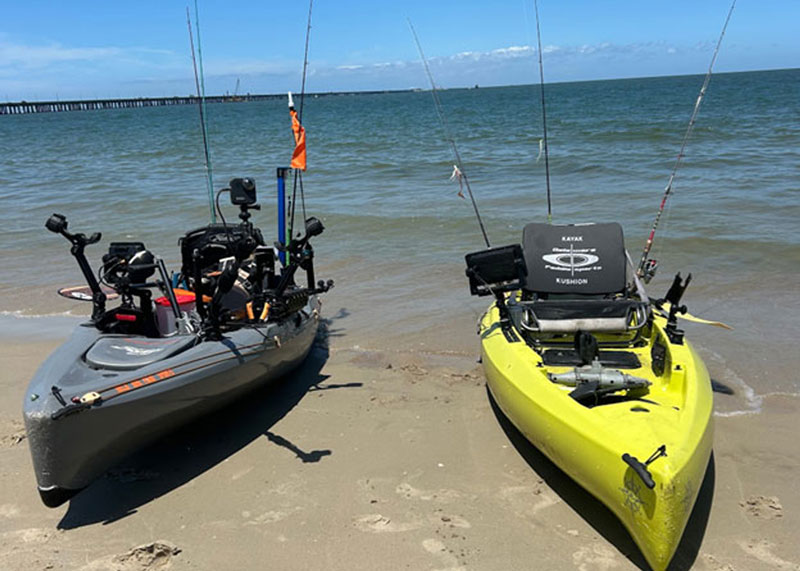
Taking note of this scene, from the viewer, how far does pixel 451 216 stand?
15578 mm

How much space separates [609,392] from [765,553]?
1373 mm

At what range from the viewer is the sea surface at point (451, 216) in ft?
28.2

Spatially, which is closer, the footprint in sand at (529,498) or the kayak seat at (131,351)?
the footprint in sand at (529,498)

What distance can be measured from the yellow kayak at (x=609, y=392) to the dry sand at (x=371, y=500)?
1.29ft

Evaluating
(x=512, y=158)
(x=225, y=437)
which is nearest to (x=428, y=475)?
(x=225, y=437)

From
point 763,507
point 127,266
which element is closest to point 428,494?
point 763,507

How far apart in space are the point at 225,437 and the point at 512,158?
21961 mm

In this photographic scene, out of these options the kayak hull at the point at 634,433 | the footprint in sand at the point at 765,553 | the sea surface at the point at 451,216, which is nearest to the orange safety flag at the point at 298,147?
the sea surface at the point at 451,216

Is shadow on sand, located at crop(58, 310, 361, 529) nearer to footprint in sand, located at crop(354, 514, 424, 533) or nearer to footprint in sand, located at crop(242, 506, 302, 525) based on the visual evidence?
footprint in sand, located at crop(242, 506, 302, 525)

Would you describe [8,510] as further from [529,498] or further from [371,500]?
[529,498]

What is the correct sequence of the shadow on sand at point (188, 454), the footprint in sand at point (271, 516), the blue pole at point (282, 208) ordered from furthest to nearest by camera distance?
the blue pole at point (282, 208) → the shadow on sand at point (188, 454) → the footprint in sand at point (271, 516)

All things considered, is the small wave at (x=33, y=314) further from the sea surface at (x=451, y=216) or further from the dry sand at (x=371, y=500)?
the dry sand at (x=371, y=500)

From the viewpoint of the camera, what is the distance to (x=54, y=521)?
4.64 metres

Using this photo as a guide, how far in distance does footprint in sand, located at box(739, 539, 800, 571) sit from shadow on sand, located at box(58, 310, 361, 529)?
3040 millimetres
